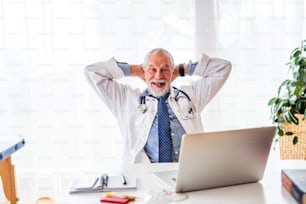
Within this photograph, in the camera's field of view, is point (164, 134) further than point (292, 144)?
No

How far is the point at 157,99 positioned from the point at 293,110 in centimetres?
85

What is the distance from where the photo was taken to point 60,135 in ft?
8.79

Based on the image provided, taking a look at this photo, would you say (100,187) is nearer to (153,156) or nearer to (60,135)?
(153,156)

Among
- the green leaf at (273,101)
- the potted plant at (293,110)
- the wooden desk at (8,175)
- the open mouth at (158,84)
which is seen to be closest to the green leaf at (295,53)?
the potted plant at (293,110)

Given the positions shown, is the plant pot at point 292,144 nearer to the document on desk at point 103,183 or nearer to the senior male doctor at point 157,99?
the senior male doctor at point 157,99

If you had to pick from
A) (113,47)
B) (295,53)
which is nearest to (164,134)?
(113,47)

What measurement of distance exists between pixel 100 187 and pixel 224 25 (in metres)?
1.56

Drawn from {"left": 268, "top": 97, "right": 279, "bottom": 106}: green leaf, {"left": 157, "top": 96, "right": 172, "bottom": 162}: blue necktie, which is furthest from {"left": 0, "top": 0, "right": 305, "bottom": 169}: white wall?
A: {"left": 157, "top": 96, "right": 172, "bottom": 162}: blue necktie

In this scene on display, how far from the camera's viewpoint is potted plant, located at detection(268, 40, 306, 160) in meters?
2.41

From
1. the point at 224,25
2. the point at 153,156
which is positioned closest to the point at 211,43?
the point at 224,25

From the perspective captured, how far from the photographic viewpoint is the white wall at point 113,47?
2.55 m

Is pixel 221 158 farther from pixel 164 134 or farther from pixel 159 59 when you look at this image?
pixel 159 59

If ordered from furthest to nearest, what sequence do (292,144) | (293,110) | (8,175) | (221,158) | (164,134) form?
(292,144) → (293,110) → (164,134) → (8,175) → (221,158)

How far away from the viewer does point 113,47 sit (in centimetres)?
258
